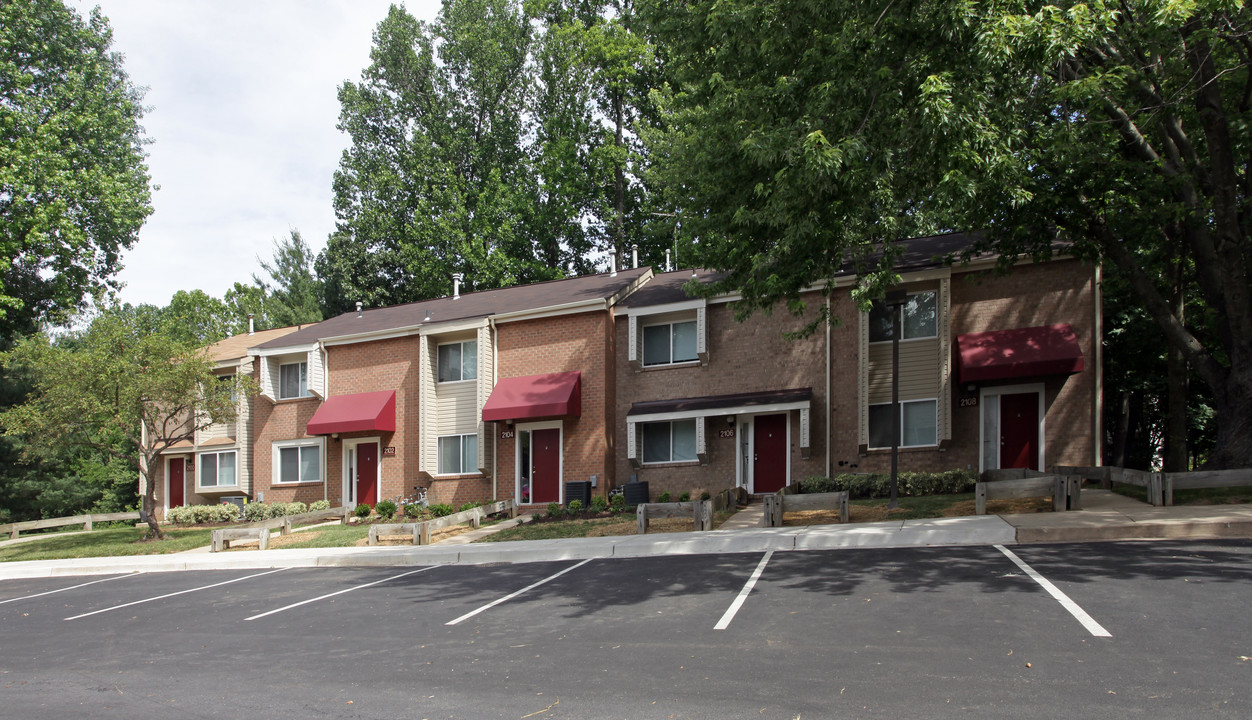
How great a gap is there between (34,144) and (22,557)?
18077 millimetres

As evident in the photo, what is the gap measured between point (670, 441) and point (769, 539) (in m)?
9.85

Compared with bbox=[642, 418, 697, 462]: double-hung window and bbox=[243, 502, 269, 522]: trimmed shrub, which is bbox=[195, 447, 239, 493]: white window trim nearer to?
bbox=[243, 502, 269, 522]: trimmed shrub

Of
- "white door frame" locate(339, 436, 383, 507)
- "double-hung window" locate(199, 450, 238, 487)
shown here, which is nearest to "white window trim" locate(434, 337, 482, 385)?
"white door frame" locate(339, 436, 383, 507)

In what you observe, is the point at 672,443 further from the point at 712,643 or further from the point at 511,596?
the point at 712,643

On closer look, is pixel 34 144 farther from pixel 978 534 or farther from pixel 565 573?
pixel 978 534

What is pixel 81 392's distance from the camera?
920 inches

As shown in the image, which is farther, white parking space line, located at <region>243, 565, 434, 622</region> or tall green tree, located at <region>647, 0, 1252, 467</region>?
white parking space line, located at <region>243, 565, 434, 622</region>

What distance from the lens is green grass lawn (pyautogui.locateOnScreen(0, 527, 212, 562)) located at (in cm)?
2312

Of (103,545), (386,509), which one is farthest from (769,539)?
(103,545)

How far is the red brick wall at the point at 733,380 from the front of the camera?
899 inches

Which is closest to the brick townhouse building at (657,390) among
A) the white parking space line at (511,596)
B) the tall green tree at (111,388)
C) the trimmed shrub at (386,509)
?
the trimmed shrub at (386,509)

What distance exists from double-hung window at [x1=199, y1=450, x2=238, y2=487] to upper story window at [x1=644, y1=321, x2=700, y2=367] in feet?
56.6

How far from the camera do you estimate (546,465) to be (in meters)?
26.1

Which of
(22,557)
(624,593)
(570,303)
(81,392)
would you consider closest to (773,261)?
(624,593)
